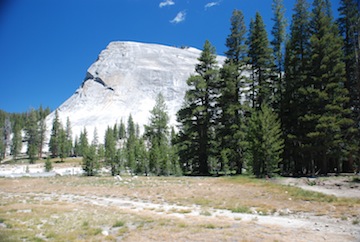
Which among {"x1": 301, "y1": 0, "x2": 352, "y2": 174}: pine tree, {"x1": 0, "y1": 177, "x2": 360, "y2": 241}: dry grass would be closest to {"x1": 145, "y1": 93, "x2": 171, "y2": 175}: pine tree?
{"x1": 301, "y1": 0, "x2": 352, "y2": 174}: pine tree

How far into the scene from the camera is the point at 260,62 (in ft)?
95.2

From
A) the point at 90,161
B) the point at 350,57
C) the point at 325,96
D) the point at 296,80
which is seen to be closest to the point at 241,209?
the point at 325,96

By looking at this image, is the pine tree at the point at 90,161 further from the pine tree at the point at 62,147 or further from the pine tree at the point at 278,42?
the pine tree at the point at 62,147

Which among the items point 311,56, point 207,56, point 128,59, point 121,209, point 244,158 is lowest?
point 121,209

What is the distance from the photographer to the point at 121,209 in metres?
11.8

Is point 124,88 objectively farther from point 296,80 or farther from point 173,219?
point 173,219

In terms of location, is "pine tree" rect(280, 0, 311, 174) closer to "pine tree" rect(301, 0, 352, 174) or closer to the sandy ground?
"pine tree" rect(301, 0, 352, 174)

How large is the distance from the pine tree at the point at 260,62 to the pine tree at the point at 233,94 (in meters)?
1.19

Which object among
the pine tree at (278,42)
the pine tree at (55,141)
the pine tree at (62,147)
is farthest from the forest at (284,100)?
the pine tree at (55,141)

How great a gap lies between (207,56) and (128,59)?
136 m

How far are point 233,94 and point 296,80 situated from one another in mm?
6700

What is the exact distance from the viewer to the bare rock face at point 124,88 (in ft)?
422

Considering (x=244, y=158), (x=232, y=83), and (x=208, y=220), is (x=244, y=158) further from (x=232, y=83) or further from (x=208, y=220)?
(x=208, y=220)

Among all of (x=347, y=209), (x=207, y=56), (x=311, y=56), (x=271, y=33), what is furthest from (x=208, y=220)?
(x=271, y=33)
